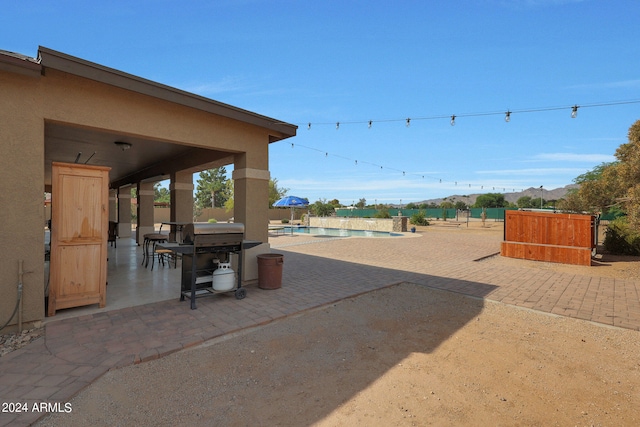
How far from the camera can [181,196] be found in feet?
31.3

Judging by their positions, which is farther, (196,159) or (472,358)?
(196,159)

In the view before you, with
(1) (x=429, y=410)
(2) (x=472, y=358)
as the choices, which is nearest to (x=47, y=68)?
(1) (x=429, y=410)

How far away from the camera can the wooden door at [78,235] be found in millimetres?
4289

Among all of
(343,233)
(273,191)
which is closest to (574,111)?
(343,233)

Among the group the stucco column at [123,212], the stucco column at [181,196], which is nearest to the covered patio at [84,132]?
the stucco column at [181,196]

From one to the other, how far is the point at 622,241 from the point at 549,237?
11.7 feet

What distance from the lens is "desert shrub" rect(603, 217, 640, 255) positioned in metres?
10.6

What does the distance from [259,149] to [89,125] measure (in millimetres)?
2831

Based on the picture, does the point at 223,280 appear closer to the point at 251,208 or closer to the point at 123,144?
the point at 251,208

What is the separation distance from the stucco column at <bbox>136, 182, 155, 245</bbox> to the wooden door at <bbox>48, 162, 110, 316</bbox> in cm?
852

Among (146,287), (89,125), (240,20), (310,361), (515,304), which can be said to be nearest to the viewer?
(310,361)

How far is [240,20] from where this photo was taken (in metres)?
7.88

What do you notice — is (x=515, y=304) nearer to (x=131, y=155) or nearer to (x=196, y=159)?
(x=196, y=159)

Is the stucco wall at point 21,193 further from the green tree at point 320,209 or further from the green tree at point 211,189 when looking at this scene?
the green tree at point 211,189
